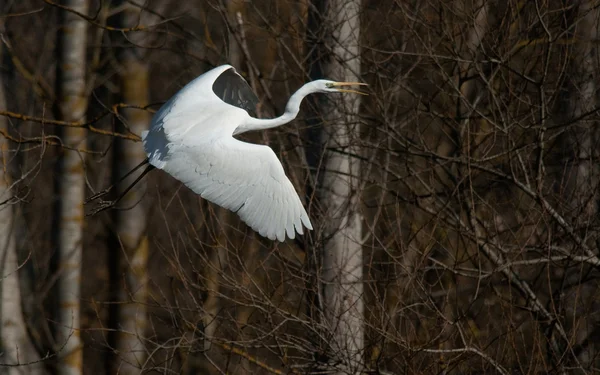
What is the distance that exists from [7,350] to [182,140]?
364cm

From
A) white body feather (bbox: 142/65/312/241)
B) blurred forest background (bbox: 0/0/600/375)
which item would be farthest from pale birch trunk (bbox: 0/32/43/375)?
white body feather (bbox: 142/65/312/241)

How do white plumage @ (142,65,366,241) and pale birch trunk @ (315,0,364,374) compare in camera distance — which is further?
pale birch trunk @ (315,0,364,374)

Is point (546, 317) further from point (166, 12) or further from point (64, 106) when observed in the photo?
point (166, 12)

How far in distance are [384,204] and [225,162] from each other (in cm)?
105

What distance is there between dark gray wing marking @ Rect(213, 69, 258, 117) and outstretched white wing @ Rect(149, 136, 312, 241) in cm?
123

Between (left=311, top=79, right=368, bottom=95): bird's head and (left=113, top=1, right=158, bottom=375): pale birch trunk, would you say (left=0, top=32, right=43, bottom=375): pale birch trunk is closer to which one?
(left=113, top=1, right=158, bottom=375): pale birch trunk

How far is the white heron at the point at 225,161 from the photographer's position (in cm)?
516

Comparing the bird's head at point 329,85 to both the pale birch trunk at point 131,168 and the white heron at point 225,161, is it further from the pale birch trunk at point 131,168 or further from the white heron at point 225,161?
the pale birch trunk at point 131,168

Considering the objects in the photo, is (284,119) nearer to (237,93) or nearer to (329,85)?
(329,85)

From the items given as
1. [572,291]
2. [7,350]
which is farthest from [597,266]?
[7,350]

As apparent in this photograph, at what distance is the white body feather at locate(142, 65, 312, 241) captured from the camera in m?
5.14

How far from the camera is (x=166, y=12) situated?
45.0 feet

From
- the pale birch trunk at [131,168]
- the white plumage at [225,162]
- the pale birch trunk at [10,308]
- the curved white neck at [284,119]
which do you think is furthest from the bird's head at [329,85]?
the pale birch trunk at [131,168]

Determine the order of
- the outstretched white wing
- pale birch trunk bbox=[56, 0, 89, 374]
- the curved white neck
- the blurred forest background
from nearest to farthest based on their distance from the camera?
the blurred forest background → the outstretched white wing → the curved white neck → pale birch trunk bbox=[56, 0, 89, 374]
